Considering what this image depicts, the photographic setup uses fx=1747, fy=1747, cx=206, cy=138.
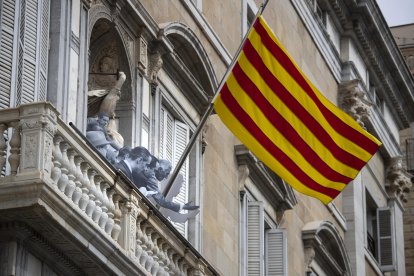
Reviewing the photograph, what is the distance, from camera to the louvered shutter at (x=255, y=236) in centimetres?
2966

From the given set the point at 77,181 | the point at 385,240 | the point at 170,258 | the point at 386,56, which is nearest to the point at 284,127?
the point at 170,258

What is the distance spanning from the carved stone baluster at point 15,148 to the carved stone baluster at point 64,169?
0.57 meters

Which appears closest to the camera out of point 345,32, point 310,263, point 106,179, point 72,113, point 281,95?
point 106,179

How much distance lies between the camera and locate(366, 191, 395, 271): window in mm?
40094

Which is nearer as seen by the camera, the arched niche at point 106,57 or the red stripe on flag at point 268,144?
the arched niche at point 106,57

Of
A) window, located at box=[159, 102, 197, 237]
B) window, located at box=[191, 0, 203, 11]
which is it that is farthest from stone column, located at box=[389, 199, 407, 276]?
window, located at box=[159, 102, 197, 237]

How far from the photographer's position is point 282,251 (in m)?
30.8

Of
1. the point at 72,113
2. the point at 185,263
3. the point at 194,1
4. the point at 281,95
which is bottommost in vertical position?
the point at 185,263

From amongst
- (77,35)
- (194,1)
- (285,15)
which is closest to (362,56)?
(285,15)

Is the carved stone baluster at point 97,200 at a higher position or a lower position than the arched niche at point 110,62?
lower

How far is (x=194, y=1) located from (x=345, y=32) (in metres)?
11.3

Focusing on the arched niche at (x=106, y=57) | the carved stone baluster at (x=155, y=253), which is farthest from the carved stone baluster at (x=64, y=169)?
the arched niche at (x=106, y=57)

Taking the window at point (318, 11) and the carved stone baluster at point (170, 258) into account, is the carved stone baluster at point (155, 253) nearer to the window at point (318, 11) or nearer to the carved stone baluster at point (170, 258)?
the carved stone baluster at point (170, 258)

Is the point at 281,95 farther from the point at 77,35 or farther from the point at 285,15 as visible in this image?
the point at 285,15
